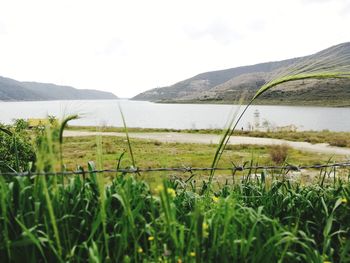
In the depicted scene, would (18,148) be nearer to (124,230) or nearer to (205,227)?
(124,230)

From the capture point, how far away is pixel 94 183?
241 centimetres

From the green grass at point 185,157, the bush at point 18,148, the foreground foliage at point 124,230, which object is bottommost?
the green grass at point 185,157

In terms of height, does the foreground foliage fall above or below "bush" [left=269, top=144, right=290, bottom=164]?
above

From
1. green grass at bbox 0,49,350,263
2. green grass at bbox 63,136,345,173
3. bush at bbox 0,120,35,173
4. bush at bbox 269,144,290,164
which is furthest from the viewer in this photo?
bush at bbox 269,144,290,164

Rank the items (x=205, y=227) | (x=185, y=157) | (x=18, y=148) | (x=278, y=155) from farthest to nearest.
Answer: (x=185, y=157) < (x=278, y=155) < (x=18, y=148) < (x=205, y=227)

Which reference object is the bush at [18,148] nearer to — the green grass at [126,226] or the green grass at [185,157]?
the green grass at [126,226]

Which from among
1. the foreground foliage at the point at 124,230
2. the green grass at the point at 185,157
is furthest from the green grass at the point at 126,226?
the green grass at the point at 185,157

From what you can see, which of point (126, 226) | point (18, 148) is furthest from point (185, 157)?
point (126, 226)

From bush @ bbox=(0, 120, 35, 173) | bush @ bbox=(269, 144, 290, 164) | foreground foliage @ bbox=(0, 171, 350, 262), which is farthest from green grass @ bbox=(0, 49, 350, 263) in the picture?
bush @ bbox=(269, 144, 290, 164)

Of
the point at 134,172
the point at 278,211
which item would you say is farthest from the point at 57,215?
the point at 278,211

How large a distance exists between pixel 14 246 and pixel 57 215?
0.91 feet

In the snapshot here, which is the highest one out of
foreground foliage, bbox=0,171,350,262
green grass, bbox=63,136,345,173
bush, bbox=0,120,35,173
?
foreground foliage, bbox=0,171,350,262

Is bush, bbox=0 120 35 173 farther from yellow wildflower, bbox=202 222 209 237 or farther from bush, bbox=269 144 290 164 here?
bush, bbox=269 144 290 164

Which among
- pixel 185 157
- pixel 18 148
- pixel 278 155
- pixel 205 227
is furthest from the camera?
pixel 185 157
